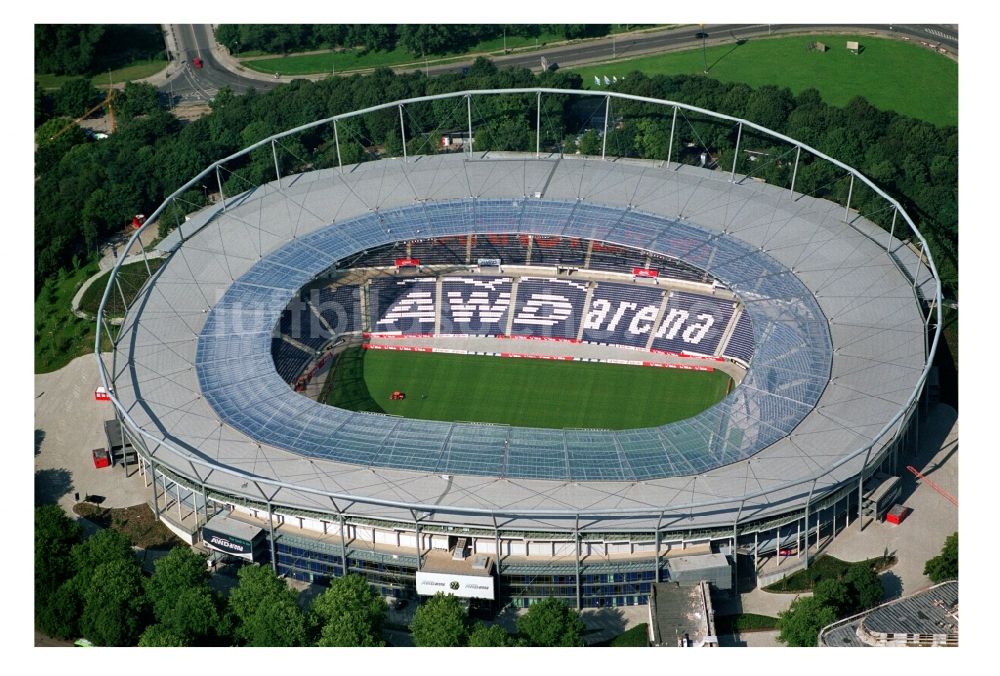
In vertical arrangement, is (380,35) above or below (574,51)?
above

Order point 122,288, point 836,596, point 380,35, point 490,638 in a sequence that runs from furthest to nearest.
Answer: point 380,35 → point 122,288 → point 836,596 → point 490,638

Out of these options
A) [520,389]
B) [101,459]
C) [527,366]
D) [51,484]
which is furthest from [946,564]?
[51,484]

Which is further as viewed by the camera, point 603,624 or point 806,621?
point 603,624

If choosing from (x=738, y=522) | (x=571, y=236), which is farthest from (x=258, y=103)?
(x=738, y=522)

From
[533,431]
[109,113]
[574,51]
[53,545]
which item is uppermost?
[574,51]

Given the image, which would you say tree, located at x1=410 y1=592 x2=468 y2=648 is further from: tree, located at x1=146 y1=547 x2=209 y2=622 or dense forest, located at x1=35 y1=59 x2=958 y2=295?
dense forest, located at x1=35 y1=59 x2=958 y2=295

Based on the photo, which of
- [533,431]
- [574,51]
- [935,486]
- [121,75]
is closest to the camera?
[533,431]

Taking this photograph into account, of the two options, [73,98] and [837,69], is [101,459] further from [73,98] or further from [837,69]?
[837,69]
